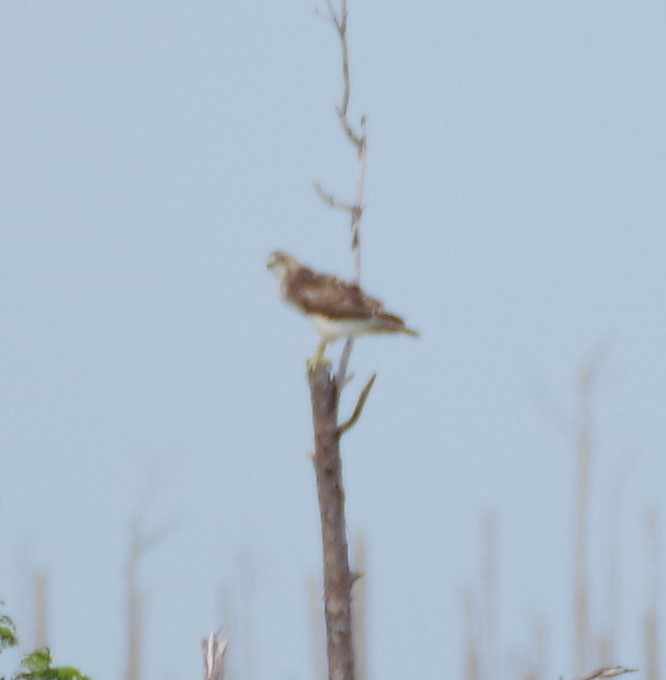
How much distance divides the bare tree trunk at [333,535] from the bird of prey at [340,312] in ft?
0.66

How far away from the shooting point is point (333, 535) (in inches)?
181

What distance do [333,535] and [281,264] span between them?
4.01ft

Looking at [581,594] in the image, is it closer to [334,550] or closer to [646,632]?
[646,632]

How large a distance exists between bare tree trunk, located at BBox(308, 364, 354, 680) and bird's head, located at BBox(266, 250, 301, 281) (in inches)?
34.5

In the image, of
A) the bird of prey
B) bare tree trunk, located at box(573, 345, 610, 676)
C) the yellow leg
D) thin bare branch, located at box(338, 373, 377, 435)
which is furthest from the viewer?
bare tree trunk, located at box(573, 345, 610, 676)

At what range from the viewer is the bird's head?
541 cm

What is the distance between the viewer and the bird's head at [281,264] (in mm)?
5406

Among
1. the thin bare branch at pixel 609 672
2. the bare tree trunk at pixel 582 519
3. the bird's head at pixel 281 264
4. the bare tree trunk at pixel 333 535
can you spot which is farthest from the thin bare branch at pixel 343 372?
the bare tree trunk at pixel 582 519

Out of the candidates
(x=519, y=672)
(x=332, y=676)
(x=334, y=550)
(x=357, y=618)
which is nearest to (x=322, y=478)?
(x=334, y=550)

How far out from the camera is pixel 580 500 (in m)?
15.3

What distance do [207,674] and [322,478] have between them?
2.67 feet

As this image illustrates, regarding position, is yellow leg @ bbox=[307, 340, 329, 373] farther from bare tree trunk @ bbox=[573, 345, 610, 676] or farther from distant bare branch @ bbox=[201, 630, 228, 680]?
bare tree trunk @ bbox=[573, 345, 610, 676]

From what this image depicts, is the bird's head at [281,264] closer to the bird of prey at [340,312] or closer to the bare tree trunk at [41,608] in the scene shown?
the bird of prey at [340,312]

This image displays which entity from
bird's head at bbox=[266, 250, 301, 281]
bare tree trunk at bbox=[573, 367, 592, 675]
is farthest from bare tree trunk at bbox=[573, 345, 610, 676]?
bird's head at bbox=[266, 250, 301, 281]
